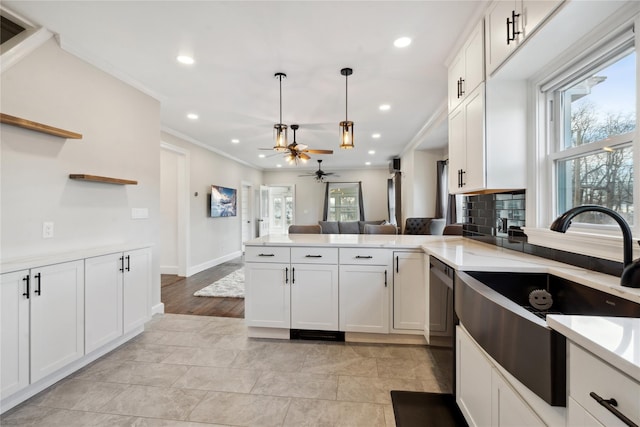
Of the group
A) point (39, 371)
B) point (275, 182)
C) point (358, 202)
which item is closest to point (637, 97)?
point (39, 371)

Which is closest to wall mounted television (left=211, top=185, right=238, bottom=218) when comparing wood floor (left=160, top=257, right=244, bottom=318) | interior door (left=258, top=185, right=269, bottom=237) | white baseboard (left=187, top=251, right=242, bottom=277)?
white baseboard (left=187, top=251, right=242, bottom=277)

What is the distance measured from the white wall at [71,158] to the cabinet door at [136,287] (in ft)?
1.07

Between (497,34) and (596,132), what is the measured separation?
83 cm

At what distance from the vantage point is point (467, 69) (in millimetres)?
2211

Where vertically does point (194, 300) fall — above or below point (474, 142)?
below

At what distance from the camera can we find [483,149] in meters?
1.98

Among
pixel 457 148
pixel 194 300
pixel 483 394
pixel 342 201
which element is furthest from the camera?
pixel 342 201

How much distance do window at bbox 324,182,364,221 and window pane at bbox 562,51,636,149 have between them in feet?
24.1

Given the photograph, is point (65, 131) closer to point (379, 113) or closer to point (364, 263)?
point (364, 263)

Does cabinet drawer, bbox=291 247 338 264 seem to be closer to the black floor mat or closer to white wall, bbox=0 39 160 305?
the black floor mat

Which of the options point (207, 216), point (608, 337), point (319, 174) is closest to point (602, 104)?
point (608, 337)

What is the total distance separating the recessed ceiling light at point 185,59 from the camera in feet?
8.23

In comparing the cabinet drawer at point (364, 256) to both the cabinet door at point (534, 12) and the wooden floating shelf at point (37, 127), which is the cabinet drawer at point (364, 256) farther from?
the wooden floating shelf at point (37, 127)

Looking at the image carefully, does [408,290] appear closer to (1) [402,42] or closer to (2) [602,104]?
(2) [602,104]
